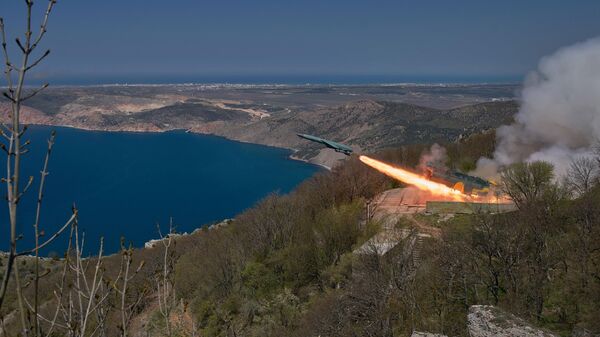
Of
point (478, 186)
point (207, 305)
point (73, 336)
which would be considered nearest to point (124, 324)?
point (73, 336)

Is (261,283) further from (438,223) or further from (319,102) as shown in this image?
(319,102)

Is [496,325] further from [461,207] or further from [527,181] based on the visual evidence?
[461,207]

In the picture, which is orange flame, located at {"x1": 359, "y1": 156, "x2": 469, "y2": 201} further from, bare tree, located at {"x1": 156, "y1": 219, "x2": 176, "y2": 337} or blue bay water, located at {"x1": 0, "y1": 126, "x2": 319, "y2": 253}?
bare tree, located at {"x1": 156, "y1": 219, "x2": 176, "y2": 337}

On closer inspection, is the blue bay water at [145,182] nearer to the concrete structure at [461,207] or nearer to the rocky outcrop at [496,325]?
the concrete structure at [461,207]

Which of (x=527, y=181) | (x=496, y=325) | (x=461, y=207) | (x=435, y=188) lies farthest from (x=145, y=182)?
(x=496, y=325)

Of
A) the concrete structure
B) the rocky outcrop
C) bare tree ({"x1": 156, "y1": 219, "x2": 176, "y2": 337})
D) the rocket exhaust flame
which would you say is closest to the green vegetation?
the concrete structure

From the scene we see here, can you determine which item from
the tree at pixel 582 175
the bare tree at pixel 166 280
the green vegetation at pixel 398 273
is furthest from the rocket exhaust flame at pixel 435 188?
the bare tree at pixel 166 280
